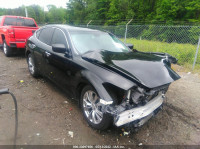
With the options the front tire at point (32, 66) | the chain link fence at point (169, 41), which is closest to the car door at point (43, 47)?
the front tire at point (32, 66)

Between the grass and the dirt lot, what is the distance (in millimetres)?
3436

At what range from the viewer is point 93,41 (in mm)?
3100

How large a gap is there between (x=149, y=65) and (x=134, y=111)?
0.79 meters

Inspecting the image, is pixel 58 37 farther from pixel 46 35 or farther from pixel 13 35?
pixel 13 35

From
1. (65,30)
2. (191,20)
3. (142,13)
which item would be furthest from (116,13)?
(65,30)

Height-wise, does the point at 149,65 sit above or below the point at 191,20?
below

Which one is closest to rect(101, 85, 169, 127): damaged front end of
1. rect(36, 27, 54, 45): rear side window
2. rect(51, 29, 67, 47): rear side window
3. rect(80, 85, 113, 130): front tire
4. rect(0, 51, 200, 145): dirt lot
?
rect(80, 85, 113, 130): front tire

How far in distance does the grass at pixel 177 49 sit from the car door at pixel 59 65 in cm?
581

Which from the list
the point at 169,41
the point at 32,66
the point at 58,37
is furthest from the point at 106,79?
Result: the point at 169,41

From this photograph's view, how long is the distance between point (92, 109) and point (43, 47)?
219cm

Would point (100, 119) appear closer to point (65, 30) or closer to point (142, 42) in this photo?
point (65, 30)

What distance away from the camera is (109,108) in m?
1.86

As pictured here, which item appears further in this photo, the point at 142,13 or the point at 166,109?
the point at 142,13

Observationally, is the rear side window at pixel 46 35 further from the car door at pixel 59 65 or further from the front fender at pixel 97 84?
the front fender at pixel 97 84
